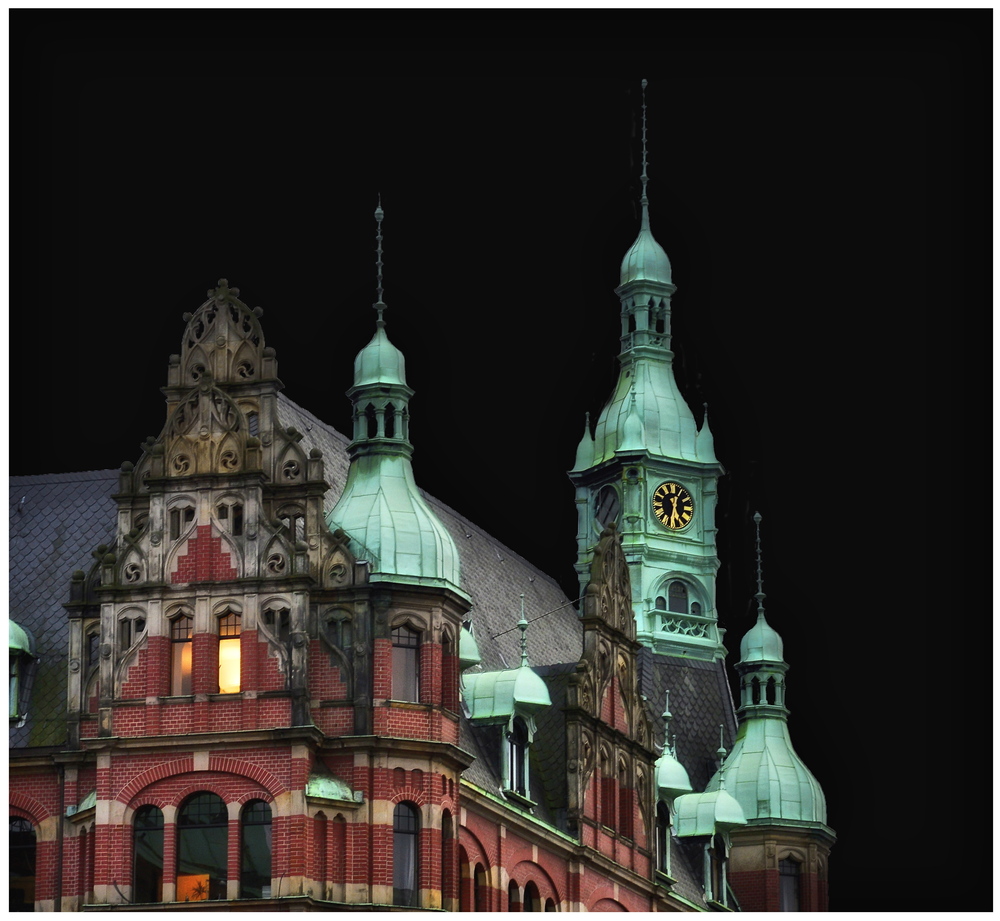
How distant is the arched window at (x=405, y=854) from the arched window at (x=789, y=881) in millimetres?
30564

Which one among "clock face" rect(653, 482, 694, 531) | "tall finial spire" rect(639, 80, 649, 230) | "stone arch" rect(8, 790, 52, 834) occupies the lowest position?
"stone arch" rect(8, 790, 52, 834)

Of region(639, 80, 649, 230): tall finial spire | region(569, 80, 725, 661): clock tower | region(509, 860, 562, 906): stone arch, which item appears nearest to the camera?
→ region(509, 860, 562, 906): stone arch

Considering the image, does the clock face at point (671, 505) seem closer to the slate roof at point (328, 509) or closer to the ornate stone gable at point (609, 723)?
the slate roof at point (328, 509)

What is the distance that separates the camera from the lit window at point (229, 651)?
86438 millimetres

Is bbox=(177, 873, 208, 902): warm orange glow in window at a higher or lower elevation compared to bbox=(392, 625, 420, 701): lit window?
lower

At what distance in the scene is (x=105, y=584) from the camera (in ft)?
288

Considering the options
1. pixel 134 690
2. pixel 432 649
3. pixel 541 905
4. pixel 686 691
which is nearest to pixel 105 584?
pixel 134 690

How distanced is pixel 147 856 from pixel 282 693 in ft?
16.8

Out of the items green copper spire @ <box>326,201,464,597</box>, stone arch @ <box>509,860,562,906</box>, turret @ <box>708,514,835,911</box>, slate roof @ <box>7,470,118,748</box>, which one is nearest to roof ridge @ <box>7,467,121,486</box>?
slate roof @ <box>7,470,118,748</box>

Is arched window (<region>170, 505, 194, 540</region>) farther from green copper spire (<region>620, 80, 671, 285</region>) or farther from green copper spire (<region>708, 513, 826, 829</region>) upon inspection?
green copper spire (<region>620, 80, 671, 285</region>)

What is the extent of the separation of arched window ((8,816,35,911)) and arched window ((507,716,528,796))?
13.8m

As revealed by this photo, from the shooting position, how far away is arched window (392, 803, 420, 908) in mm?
85812

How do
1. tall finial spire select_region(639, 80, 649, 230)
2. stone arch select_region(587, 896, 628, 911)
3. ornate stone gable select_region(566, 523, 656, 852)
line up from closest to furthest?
1. stone arch select_region(587, 896, 628, 911)
2. ornate stone gable select_region(566, 523, 656, 852)
3. tall finial spire select_region(639, 80, 649, 230)

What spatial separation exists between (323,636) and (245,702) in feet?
9.24
